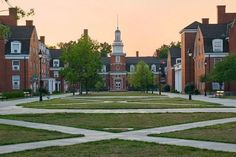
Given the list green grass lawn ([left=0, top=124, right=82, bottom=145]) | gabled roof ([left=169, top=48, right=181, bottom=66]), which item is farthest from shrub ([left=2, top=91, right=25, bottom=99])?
gabled roof ([left=169, top=48, right=181, bottom=66])

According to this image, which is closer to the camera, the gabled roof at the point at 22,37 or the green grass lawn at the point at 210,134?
the green grass lawn at the point at 210,134

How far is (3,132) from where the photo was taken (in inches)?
716

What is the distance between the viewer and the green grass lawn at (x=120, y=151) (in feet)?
41.4

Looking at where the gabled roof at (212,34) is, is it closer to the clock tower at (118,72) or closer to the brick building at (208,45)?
Result: the brick building at (208,45)

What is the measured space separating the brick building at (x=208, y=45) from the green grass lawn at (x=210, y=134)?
56153 millimetres

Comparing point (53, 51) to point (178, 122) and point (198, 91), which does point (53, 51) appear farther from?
point (178, 122)

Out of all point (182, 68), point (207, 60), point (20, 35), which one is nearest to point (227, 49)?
point (207, 60)

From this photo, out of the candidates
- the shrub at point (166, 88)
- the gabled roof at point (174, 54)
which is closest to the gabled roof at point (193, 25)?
the gabled roof at point (174, 54)

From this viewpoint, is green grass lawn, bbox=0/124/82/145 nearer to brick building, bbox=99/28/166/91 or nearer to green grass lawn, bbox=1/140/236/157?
green grass lawn, bbox=1/140/236/157

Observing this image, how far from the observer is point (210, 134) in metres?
16.9

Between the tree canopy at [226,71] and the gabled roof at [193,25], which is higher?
the gabled roof at [193,25]

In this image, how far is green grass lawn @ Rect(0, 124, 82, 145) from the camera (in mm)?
15634

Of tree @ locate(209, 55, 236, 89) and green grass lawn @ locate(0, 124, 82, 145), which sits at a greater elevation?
tree @ locate(209, 55, 236, 89)

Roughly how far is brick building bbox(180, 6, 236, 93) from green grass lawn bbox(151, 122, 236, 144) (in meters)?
56.2
